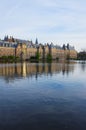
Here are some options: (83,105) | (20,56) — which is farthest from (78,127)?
(20,56)

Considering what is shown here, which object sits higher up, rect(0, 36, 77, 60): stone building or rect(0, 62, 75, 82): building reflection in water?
rect(0, 36, 77, 60): stone building

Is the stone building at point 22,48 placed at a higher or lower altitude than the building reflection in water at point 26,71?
higher

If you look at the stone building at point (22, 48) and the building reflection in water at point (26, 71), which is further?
the stone building at point (22, 48)

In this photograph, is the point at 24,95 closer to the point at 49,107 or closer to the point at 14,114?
the point at 49,107

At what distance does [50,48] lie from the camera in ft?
606

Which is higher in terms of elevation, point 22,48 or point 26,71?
point 22,48

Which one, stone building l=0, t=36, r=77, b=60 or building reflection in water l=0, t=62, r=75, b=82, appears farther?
stone building l=0, t=36, r=77, b=60

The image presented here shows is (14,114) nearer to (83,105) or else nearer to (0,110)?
(0,110)

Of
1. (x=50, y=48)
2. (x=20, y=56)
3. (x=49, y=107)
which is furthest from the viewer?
(x=50, y=48)

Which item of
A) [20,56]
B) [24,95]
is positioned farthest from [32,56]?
[24,95]

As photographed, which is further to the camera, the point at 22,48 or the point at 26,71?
the point at 22,48

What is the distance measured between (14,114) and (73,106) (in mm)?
3874

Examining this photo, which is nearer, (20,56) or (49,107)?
(49,107)

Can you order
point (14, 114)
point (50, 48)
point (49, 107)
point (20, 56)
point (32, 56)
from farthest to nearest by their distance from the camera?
point (50, 48)
point (32, 56)
point (20, 56)
point (49, 107)
point (14, 114)
